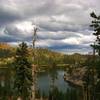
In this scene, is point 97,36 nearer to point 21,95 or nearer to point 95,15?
point 95,15

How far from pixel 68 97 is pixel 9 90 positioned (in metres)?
28.9

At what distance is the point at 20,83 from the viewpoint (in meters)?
63.6

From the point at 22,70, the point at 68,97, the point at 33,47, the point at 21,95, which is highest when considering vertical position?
the point at 33,47

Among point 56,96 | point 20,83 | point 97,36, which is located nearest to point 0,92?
point 56,96

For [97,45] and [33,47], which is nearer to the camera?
[33,47]

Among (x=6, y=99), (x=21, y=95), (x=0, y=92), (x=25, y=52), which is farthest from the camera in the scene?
(x=0, y=92)

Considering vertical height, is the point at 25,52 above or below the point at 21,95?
above

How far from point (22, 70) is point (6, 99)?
176 feet

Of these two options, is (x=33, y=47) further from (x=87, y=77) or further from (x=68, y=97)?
(x=68, y=97)

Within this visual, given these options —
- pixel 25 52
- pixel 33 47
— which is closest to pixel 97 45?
pixel 33 47

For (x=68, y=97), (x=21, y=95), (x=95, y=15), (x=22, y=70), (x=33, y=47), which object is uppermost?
(x=95, y=15)

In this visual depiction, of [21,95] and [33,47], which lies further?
[21,95]

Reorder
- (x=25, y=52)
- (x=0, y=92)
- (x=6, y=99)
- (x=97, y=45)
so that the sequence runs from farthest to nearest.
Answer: (x=0, y=92), (x=6, y=99), (x=25, y=52), (x=97, y=45)

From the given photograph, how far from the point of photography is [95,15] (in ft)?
135
